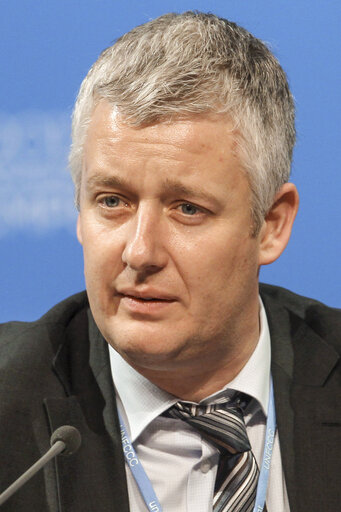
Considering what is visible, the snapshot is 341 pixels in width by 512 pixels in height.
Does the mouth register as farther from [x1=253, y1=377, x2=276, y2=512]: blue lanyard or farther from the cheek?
[x1=253, y1=377, x2=276, y2=512]: blue lanyard

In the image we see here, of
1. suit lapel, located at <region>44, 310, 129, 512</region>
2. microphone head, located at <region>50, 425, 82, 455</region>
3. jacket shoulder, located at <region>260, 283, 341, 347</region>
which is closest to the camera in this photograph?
microphone head, located at <region>50, 425, 82, 455</region>

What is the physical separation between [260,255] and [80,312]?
55 cm

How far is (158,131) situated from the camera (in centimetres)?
204

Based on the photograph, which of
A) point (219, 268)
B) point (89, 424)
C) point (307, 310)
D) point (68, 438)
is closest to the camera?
point (68, 438)

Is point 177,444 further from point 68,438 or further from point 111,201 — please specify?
point 111,201

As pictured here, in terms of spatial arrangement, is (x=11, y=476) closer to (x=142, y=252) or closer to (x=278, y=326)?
(x=142, y=252)

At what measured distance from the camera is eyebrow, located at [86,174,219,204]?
2.03m

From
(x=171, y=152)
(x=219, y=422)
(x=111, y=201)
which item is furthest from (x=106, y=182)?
(x=219, y=422)

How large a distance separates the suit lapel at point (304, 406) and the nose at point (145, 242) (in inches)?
22.8

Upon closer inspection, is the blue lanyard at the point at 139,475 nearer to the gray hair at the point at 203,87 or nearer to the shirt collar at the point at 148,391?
the shirt collar at the point at 148,391

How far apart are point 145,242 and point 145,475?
580 mm

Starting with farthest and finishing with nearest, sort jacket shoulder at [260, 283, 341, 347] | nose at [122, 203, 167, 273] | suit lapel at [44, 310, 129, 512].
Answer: jacket shoulder at [260, 283, 341, 347] → suit lapel at [44, 310, 129, 512] → nose at [122, 203, 167, 273]

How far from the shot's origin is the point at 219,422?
85.5 inches

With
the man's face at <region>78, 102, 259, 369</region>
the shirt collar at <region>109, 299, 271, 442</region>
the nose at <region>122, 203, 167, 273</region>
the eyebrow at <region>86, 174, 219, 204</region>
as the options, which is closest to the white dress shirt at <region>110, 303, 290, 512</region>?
the shirt collar at <region>109, 299, 271, 442</region>
